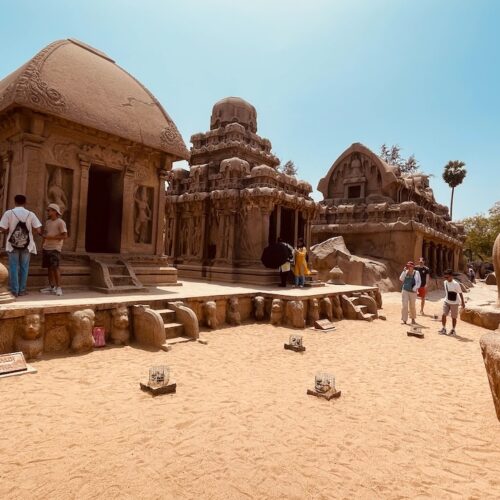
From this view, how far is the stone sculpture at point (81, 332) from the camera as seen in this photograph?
5.57 meters

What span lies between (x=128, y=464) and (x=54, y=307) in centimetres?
349

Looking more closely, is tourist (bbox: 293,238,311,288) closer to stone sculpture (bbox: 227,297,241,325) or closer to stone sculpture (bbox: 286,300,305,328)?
stone sculpture (bbox: 286,300,305,328)

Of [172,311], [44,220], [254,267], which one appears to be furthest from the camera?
[254,267]

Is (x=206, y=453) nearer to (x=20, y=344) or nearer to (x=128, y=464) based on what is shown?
(x=128, y=464)

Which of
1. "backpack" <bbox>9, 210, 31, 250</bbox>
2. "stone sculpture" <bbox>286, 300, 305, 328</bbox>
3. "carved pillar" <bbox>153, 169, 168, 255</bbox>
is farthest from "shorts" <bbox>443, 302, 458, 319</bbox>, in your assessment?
"backpack" <bbox>9, 210, 31, 250</bbox>

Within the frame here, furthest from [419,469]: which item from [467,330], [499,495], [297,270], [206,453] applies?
[297,270]

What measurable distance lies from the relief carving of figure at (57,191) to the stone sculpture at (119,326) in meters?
3.54

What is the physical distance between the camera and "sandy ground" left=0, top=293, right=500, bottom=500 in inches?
104

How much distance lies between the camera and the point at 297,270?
1155cm

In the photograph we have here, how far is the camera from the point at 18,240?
646 centimetres

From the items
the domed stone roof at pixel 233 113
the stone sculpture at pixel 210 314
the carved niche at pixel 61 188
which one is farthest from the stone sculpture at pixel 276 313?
the domed stone roof at pixel 233 113

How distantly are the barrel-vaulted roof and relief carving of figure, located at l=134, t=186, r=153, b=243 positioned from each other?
1530 cm

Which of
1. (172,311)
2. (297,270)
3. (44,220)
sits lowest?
(172,311)

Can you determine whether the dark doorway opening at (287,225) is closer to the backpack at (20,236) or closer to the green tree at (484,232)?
the backpack at (20,236)
